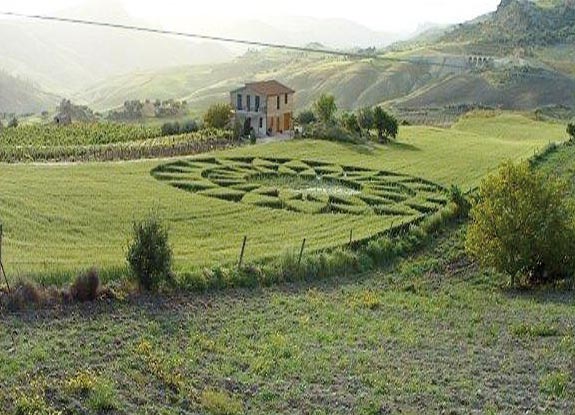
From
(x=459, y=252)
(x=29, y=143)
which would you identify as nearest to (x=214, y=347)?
(x=459, y=252)

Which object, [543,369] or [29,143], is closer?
[543,369]

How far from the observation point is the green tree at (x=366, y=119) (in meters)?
79.4

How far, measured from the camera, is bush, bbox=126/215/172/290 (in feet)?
86.7

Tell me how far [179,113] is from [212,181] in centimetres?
8331

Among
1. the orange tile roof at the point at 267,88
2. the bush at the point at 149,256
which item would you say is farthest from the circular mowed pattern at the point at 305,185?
the bush at the point at 149,256

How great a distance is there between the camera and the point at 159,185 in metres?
50.1

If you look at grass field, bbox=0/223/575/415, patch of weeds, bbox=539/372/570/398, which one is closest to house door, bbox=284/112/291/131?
grass field, bbox=0/223/575/415

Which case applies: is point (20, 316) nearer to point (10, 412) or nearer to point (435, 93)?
point (10, 412)

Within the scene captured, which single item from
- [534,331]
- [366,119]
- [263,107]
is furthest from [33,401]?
[366,119]

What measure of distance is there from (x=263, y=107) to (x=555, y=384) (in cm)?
6013

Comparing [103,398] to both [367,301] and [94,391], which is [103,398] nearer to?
[94,391]

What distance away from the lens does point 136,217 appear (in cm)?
4088

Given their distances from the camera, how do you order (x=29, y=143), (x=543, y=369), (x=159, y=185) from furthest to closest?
(x=29, y=143)
(x=159, y=185)
(x=543, y=369)

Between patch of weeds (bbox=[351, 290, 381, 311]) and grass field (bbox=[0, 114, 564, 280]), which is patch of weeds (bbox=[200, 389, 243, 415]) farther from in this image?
patch of weeds (bbox=[351, 290, 381, 311])
